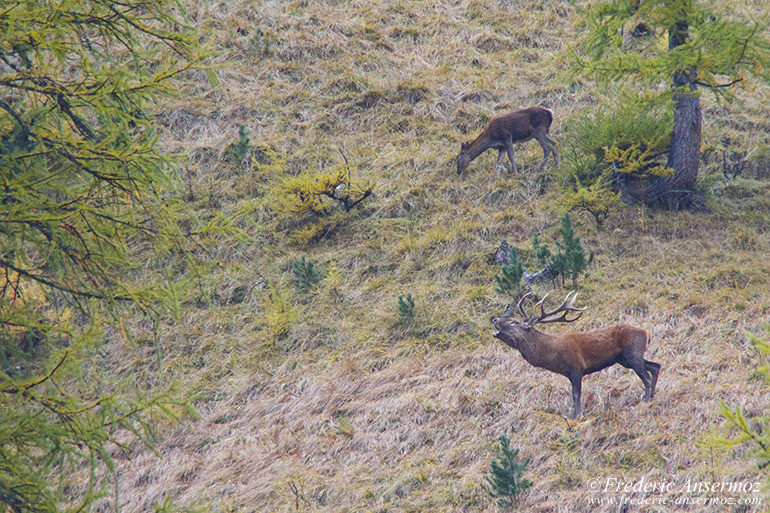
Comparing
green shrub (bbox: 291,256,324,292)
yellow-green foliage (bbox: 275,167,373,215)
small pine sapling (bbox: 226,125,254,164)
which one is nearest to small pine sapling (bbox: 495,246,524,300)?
green shrub (bbox: 291,256,324,292)

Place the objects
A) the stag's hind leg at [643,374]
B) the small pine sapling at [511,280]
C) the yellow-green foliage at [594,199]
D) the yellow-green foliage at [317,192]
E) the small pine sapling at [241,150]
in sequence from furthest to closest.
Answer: the small pine sapling at [241,150], the yellow-green foliage at [317,192], the yellow-green foliage at [594,199], the small pine sapling at [511,280], the stag's hind leg at [643,374]

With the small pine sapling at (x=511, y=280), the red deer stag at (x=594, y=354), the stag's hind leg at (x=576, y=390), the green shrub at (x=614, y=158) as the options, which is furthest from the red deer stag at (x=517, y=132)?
the stag's hind leg at (x=576, y=390)

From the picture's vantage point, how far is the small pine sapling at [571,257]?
29.5 feet

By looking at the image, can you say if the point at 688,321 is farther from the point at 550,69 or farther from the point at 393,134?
the point at 550,69

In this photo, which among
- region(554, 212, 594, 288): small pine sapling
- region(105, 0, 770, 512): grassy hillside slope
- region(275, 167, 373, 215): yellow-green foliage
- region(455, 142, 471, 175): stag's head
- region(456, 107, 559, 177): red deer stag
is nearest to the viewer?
region(105, 0, 770, 512): grassy hillside slope

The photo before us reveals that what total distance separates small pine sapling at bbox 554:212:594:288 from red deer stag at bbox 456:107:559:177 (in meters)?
3.08

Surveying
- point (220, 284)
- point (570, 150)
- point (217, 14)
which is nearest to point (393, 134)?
point (570, 150)

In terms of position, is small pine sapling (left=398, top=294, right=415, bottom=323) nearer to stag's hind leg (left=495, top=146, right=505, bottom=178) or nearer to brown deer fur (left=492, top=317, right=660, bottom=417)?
brown deer fur (left=492, top=317, right=660, bottom=417)

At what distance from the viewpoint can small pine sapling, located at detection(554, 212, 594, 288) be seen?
29.5ft

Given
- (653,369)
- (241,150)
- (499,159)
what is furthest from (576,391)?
(241,150)

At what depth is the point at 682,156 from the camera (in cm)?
1052

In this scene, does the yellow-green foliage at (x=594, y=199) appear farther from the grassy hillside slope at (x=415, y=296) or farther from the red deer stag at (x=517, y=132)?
the red deer stag at (x=517, y=132)

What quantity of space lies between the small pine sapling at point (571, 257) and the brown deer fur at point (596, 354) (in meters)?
2.36

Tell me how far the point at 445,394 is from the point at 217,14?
14.2m
